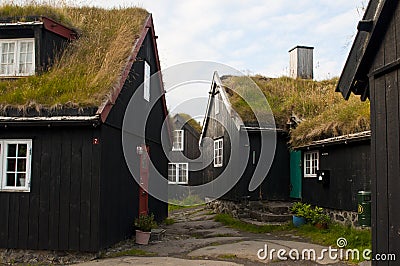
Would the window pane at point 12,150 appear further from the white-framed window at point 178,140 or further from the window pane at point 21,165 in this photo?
the white-framed window at point 178,140

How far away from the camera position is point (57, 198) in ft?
33.3

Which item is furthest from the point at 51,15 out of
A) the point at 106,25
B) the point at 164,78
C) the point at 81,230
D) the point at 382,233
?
the point at 382,233

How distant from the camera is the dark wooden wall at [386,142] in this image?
544 centimetres

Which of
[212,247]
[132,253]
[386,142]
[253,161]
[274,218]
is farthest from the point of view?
[253,161]

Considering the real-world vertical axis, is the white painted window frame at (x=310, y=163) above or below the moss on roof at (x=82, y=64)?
below

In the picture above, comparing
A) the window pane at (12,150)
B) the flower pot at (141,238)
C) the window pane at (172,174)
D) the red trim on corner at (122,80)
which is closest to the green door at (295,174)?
the flower pot at (141,238)

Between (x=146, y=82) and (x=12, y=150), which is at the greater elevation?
(x=146, y=82)

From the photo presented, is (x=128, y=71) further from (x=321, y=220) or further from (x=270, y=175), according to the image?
(x=270, y=175)

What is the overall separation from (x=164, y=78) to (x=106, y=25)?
3671 millimetres

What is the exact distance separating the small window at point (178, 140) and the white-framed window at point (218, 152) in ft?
32.2

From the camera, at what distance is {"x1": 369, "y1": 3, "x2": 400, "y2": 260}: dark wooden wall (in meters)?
5.44

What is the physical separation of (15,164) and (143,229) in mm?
3836

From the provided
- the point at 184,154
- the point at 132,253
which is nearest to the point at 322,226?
the point at 132,253

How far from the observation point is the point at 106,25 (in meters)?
14.1
